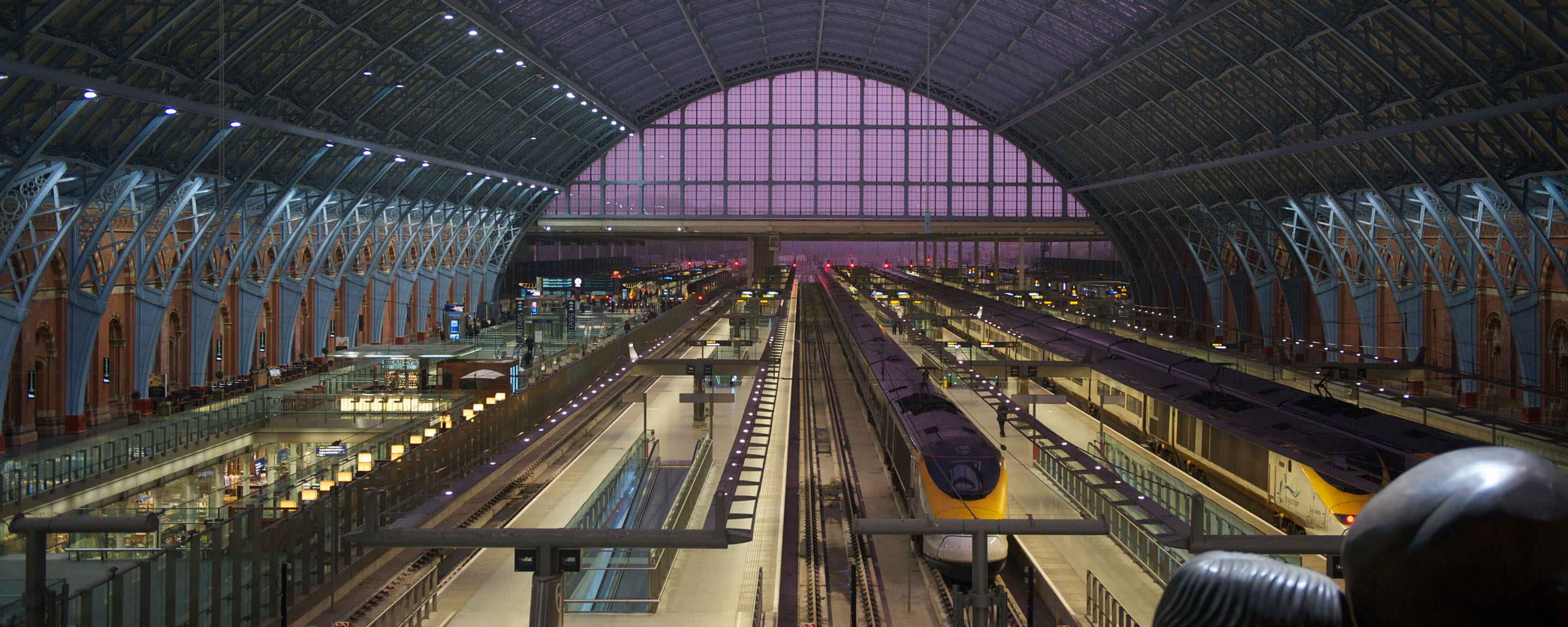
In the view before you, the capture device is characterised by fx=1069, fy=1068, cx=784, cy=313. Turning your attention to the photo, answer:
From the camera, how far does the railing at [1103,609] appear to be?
1226cm

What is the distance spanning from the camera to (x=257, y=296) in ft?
122

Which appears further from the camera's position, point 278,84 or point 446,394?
point 446,394

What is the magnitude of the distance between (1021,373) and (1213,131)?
17437 mm

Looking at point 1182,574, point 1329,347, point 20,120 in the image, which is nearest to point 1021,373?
point 1329,347

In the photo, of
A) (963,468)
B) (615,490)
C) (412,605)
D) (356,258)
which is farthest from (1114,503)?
(356,258)

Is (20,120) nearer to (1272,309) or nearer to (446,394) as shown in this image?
(446,394)

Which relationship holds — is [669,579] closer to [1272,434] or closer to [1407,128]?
[1272,434]

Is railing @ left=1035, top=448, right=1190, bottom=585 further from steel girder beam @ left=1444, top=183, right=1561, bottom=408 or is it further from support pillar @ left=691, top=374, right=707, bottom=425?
steel girder beam @ left=1444, top=183, right=1561, bottom=408

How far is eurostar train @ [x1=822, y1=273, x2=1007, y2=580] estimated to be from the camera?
1514 centimetres

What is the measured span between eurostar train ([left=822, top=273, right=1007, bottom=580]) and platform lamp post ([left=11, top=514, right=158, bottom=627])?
8.26 meters

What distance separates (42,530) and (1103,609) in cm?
1154

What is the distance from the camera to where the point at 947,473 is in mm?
16531

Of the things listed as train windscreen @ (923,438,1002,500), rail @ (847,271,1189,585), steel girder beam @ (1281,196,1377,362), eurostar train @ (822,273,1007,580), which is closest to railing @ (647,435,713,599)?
eurostar train @ (822,273,1007,580)

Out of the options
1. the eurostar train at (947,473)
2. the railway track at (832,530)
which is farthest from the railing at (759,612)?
the eurostar train at (947,473)
